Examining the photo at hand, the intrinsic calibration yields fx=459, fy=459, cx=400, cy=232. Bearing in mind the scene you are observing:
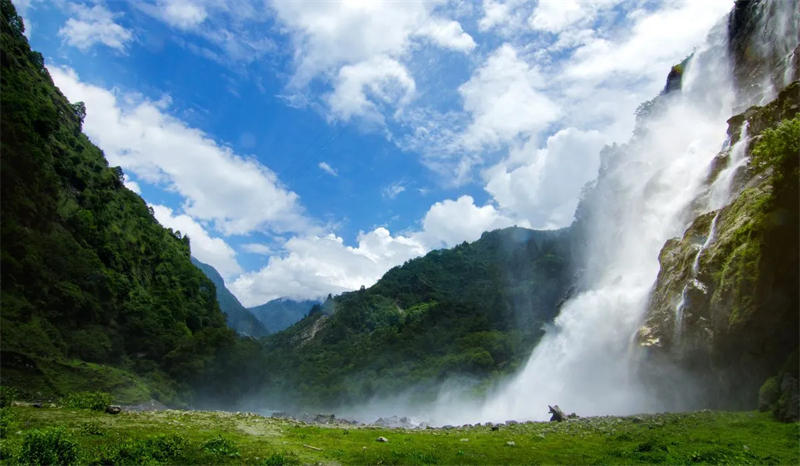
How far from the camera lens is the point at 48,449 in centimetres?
1143

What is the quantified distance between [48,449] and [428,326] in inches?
4923

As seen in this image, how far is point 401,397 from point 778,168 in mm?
82942

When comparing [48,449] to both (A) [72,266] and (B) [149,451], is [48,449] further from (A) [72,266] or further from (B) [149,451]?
(A) [72,266]

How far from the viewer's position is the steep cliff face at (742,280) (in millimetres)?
24062

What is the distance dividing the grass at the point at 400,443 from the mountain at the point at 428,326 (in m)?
64.6

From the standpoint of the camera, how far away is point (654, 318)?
121 ft

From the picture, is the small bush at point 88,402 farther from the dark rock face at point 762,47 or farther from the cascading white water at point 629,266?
the dark rock face at point 762,47

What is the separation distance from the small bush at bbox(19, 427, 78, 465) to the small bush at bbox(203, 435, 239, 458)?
12.1 ft

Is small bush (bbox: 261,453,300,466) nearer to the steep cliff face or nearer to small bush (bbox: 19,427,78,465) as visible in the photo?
small bush (bbox: 19,427,78,465)

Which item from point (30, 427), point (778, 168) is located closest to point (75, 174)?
point (30, 427)

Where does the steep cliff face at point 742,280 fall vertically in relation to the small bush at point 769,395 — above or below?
above

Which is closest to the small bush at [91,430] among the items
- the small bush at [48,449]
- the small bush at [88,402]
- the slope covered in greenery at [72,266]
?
the small bush at [48,449]

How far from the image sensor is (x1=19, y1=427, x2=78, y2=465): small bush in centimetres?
1126

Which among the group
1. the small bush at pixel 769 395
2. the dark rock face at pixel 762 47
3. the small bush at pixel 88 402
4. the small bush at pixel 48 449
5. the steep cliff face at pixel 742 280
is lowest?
the small bush at pixel 88 402
